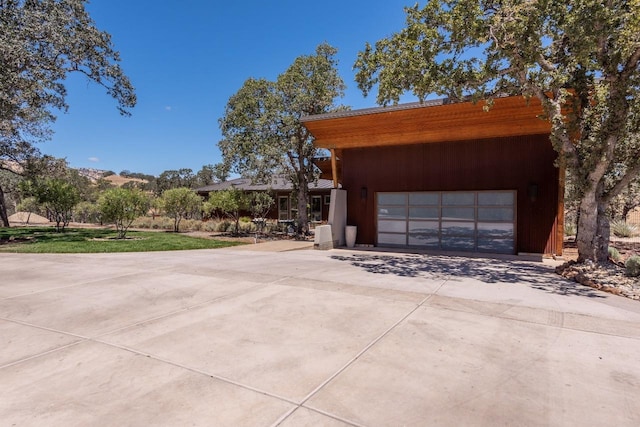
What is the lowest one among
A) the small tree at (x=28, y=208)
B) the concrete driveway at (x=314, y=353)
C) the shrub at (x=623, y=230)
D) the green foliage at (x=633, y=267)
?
the concrete driveway at (x=314, y=353)

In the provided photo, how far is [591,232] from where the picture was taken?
7602 mm

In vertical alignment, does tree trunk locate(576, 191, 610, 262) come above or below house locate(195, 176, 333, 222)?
below

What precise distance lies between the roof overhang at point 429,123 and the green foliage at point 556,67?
52.3 inches

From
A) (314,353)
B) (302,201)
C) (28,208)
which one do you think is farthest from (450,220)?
(28,208)

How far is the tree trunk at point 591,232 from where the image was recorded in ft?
24.9

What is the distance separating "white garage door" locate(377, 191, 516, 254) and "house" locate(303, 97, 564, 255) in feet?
0.11

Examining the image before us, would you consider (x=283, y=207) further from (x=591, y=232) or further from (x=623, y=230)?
(x=591, y=232)

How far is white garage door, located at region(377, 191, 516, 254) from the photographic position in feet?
37.7

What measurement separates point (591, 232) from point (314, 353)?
747 cm

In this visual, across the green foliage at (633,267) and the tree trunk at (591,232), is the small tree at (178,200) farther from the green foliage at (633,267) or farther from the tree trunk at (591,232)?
the green foliage at (633,267)

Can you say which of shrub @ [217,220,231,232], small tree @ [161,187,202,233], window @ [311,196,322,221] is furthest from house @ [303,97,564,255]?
window @ [311,196,322,221]

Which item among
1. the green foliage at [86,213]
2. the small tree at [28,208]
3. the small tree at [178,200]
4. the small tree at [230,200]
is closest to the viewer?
the small tree at [230,200]

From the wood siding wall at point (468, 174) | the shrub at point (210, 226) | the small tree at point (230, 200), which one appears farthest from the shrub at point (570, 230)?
the shrub at point (210, 226)

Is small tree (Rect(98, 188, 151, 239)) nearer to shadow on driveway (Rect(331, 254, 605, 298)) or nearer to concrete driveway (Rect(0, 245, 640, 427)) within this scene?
concrete driveway (Rect(0, 245, 640, 427))
